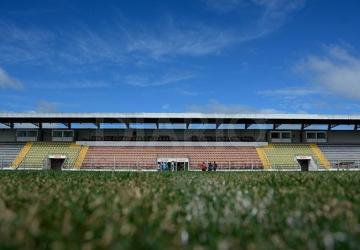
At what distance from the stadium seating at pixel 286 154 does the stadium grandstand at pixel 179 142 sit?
12 centimetres

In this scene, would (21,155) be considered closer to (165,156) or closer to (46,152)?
(46,152)

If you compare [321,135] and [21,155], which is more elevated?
[321,135]

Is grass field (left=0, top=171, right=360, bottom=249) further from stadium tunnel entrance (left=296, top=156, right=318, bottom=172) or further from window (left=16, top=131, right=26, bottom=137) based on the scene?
window (left=16, top=131, right=26, bottom=137)

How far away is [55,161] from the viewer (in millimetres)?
58031

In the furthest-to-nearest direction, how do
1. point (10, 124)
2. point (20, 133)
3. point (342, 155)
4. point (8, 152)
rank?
point (10, 124), point (20, 133), point (342, 155), point (8, 152)

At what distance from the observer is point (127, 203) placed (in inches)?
201

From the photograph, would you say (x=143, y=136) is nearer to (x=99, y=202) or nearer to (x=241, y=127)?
(x=241, y=127)

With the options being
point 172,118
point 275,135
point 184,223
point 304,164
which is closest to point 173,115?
point 172,118

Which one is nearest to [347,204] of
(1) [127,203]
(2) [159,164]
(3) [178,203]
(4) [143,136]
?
(3) [178,203]

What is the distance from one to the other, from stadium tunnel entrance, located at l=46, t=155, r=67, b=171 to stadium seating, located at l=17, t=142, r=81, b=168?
57cm

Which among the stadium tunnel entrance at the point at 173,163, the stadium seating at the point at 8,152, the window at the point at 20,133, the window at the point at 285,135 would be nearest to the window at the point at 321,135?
the window at the point at 285,135

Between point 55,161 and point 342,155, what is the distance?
37.4 m

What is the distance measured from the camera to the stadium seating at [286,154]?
5429cm

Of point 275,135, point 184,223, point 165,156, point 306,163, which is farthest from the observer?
point 275,135
